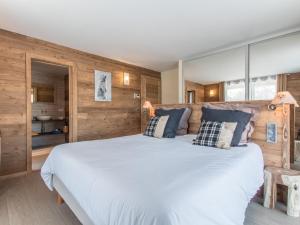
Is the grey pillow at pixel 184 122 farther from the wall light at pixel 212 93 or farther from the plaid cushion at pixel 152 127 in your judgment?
Answer: the wall light at pixel 212 93

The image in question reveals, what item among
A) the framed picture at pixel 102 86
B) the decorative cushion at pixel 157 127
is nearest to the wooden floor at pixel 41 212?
the decorative cushion at pixel 157 127

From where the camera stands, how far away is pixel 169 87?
5.47 m

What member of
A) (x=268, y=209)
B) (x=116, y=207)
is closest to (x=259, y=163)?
(x=268, y=209)

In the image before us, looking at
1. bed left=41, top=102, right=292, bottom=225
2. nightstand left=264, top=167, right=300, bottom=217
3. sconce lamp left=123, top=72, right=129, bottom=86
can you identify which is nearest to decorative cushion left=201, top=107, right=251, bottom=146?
bed left=41, top=102, right=292, bottom=225

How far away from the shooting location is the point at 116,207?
38.0 inches

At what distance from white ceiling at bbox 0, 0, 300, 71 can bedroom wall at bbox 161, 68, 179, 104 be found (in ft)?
5.73

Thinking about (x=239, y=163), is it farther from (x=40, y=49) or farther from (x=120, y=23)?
(x=40, y=49)

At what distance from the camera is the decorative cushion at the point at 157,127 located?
278 centimetres

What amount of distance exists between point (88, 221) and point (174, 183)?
2.60 feet

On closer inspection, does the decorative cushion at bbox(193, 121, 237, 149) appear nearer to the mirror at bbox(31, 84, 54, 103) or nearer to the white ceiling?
the white ceiling

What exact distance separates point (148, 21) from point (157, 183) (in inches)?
90.1

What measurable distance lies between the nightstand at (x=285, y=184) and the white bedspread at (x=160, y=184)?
280 millimetres

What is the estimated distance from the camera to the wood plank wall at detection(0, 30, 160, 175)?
9.20ft

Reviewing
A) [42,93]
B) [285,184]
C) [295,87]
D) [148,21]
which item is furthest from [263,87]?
[42,93]
